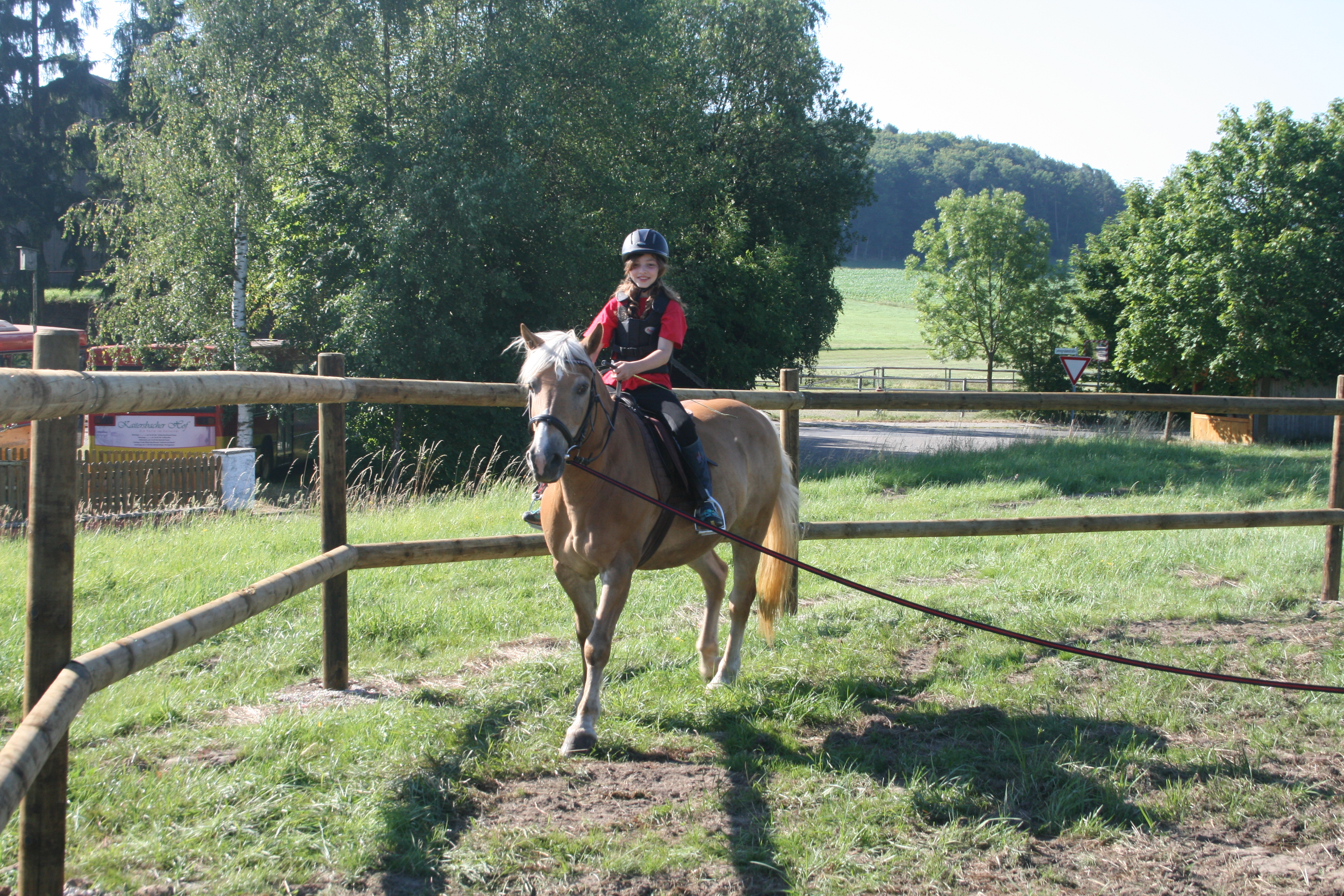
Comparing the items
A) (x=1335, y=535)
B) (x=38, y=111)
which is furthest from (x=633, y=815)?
(x=38, y=111)

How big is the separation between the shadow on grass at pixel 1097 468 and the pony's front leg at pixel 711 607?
8464 millimetres

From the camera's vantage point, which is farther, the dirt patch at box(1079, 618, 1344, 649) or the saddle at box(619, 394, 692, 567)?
the dirt patch at box(1079, 618, 1344, 649)

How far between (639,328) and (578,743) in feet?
6.61

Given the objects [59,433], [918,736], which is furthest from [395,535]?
[59,433]

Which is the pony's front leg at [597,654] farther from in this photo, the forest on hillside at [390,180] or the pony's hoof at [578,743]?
the forest on hillside at [390,180]

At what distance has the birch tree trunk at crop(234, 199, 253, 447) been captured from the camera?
60.4 ft

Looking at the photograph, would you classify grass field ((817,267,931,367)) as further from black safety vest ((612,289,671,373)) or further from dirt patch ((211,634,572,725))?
black safety vest ((612,289,671,373))

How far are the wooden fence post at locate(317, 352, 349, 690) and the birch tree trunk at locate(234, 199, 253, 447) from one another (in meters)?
15.3

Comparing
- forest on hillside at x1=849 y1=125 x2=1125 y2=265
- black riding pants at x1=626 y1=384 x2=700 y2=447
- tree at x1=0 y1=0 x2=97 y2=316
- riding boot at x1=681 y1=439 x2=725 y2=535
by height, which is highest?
forest on hillside at x1=849 y1=125 x2=1125 y2=265

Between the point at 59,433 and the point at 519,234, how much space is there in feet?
61.6

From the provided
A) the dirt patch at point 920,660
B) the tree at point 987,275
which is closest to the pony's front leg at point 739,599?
the dirt patch at point 920,660

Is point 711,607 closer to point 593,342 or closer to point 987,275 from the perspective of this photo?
point 593,342

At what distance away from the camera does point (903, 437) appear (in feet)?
92.8

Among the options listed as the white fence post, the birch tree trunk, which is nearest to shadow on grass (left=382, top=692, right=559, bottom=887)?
the white fence post
